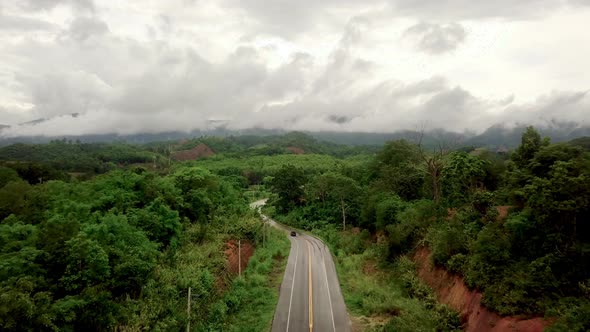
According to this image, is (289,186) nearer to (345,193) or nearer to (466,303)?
(345,193)

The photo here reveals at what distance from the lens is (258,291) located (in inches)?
1287

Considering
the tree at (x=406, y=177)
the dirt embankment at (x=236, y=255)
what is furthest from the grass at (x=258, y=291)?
the tree at (x=406, y=177)

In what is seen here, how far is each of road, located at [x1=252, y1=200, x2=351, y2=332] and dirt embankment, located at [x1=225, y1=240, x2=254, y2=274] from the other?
4521mm

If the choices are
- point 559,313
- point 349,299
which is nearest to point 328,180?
point 349,299

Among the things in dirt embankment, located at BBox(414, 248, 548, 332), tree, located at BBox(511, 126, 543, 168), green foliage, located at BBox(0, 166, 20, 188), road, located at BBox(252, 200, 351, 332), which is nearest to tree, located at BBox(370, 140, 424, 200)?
road, located at BBox(252, 200, 351, 332)

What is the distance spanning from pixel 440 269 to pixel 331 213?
38.5 meters

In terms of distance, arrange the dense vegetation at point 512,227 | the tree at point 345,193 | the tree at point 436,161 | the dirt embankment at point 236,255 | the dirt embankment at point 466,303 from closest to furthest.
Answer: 1. the dirt embankment at point 466,303
2. the dense vegetation at point 512,227
3. the dirt embankment at point 236,255
4. the tree at point 436,161
5. the tree at point 345,193

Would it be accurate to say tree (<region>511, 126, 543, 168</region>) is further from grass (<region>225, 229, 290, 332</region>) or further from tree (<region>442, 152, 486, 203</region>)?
grass (<region>225, 229, 290, 332</region>)

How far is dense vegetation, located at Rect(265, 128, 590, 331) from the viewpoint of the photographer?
19.1 metres

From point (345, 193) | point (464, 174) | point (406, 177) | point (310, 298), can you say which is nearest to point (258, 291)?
point (310, 298)

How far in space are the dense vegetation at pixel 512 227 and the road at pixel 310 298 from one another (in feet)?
19.6

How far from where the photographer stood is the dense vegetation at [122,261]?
17.1 meters

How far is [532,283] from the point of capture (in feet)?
64.4

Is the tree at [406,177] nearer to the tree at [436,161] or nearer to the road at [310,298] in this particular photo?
the tree at [436,161]
